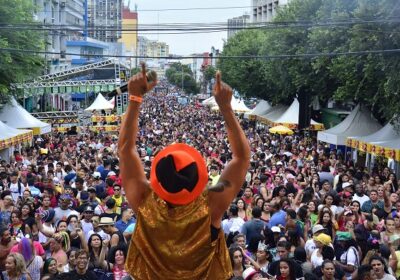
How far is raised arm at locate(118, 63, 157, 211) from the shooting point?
10.3ft

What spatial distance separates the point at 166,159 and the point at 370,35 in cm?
1822

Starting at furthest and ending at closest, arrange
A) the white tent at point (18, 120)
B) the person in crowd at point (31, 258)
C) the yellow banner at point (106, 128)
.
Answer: the yellow banner at point (106, 128), the white tent at point (18, 120), the person in crowd at point (31, 258)

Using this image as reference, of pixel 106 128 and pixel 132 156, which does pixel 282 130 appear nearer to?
pixel 106 128

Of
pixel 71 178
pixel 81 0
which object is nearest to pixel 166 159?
pixel 71 178

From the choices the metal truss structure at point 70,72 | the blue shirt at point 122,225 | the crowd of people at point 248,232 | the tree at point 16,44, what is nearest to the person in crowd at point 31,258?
the crowd of people at point 248,232

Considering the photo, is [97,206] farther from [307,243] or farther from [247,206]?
[307,243]

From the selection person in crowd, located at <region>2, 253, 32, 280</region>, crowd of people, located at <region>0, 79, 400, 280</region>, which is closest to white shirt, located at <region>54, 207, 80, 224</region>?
crowd of people, located at <region>0, 79, 400, 280</region>

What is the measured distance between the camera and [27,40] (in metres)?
29.1

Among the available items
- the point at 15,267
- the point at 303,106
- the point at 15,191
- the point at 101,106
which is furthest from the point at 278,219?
the point at 101,106

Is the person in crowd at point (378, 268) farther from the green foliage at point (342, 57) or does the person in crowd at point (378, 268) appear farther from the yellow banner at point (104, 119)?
the yellow banner at point (104, 119)

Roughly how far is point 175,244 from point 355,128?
2296cm

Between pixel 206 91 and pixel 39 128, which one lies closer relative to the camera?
pixel 39 128

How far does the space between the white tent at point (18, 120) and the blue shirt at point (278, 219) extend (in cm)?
1857

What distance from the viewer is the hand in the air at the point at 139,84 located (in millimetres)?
3112
